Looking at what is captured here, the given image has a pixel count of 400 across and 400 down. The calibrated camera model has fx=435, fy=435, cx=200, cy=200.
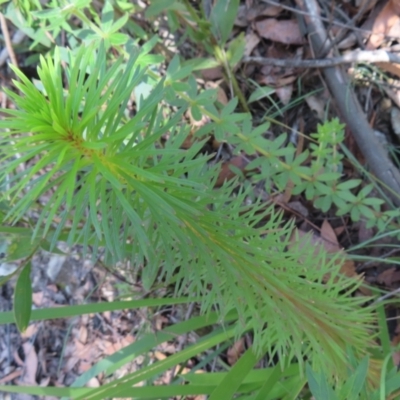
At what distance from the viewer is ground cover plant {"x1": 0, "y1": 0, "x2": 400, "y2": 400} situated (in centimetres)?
58

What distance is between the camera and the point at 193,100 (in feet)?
3.94

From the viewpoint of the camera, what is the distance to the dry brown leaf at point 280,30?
5.27 ft

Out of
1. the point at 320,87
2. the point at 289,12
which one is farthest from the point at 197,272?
the point at 289,12

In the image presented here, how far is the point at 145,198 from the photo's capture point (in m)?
0.60

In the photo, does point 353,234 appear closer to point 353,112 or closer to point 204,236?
point 353,112

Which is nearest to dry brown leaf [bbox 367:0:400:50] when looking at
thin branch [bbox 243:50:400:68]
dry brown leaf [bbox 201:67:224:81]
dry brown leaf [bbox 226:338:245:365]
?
thin branch [bbox 243:50:400:68]

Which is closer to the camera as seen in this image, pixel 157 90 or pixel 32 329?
pixel 157 90

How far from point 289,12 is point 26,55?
1112 mm

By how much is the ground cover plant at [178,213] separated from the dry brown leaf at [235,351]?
0.05 meters

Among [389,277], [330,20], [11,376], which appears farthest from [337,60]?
[11,376]

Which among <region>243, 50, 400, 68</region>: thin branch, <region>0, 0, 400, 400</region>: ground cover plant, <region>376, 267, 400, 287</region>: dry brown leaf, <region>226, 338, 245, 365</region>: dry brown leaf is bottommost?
<region>226, 338, 245, 365</region>: dry brown leaf

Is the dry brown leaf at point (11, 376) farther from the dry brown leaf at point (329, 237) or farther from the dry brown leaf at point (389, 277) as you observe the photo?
the dry brown leaf at point (389, 277)

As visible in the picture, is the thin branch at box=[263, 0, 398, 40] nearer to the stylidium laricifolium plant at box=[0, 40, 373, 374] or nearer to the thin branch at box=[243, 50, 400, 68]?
the thin branch at box=[243, 50, 400, 68]

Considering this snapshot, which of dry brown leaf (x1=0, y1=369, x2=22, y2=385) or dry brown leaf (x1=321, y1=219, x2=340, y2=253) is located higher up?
dry brown leaf (x1=321, y1=219, x2=340, y2=253)
